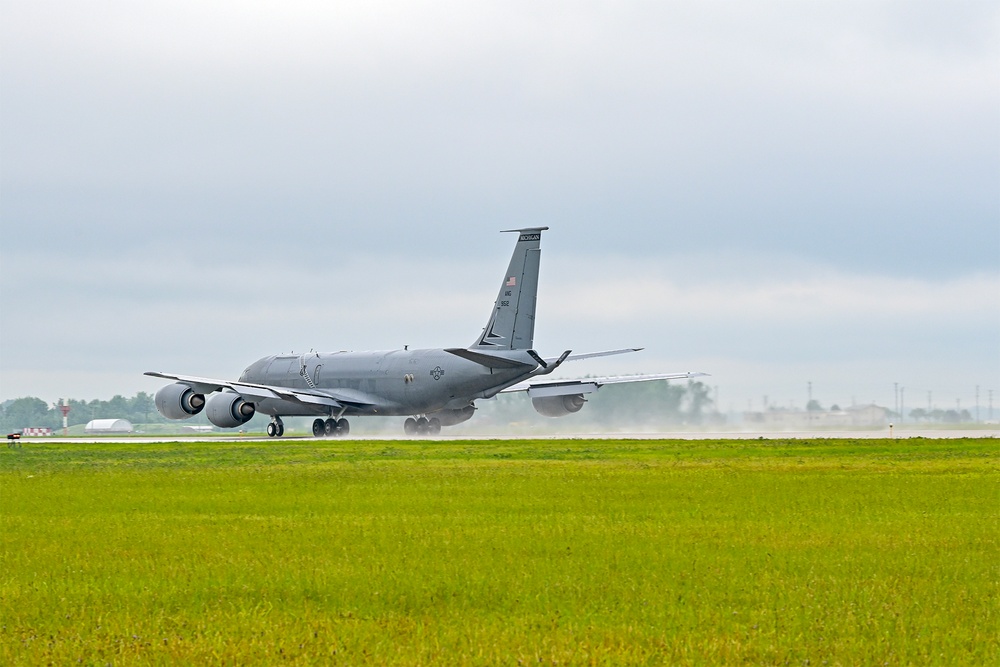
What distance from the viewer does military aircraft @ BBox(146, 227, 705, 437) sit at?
5753 centimetres

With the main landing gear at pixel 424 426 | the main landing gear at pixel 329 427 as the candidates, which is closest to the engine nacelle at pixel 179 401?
the main landing gear at pixel 329 427

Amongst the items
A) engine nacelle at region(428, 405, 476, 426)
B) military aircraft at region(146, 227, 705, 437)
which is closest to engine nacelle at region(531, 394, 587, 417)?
military aircraft at region(146, 227, 705, 437)

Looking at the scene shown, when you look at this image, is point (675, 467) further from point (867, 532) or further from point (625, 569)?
point (625, 569)

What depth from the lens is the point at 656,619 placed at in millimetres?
11430

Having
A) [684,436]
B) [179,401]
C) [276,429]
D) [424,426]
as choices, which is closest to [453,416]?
[424,426]

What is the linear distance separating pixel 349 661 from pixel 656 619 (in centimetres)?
301

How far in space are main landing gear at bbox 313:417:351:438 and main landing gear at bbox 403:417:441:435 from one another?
11.8 feet

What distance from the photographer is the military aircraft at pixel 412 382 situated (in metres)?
57.5

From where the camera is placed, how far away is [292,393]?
211ft

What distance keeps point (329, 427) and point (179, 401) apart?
790 centimetres

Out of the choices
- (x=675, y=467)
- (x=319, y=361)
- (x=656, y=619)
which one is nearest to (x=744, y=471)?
(x=675, y=467)

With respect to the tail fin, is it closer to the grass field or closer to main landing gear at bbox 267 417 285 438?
main landing gear at bbox 267 417 285 438

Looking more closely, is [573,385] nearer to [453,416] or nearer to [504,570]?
[453,416]

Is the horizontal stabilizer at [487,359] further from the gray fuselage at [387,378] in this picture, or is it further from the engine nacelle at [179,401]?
the engine nacelle at [179,401]
